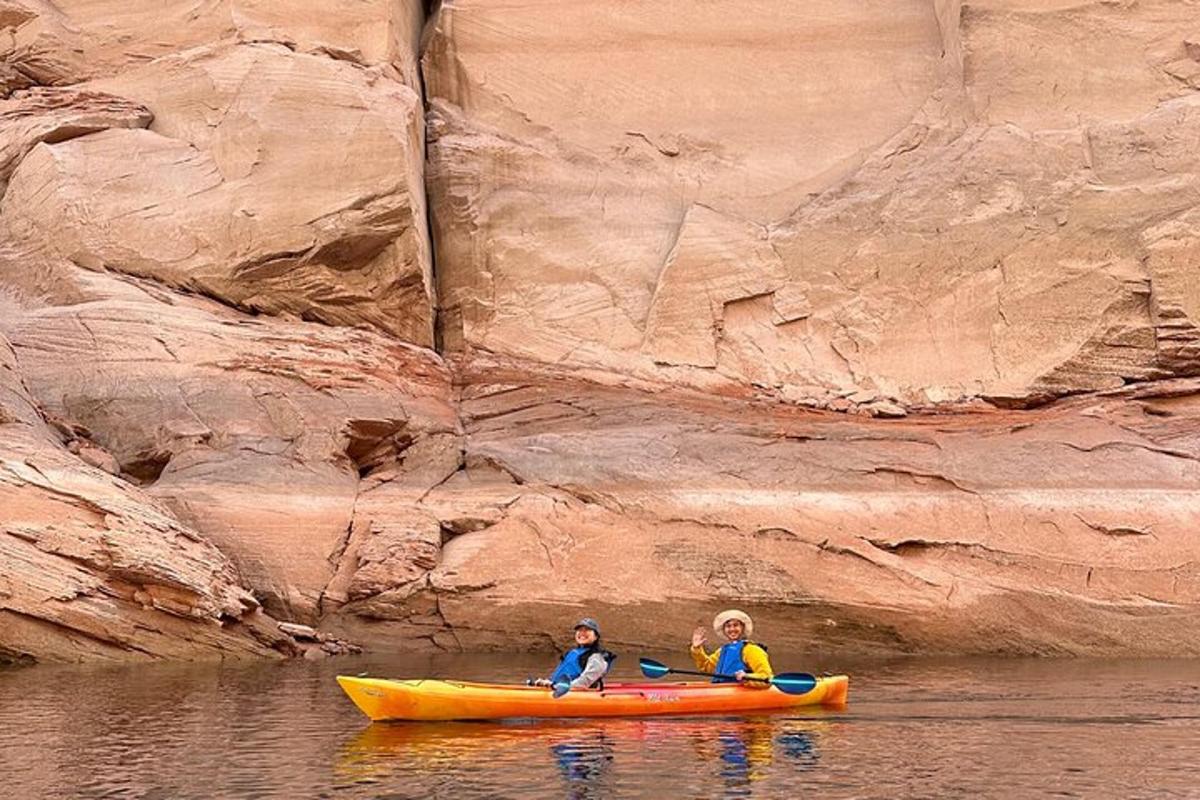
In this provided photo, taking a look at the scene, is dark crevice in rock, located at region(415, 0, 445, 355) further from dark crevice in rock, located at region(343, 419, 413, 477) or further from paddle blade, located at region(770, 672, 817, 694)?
paddle blade, located at region(770, 672, 817, 694)

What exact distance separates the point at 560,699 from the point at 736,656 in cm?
200

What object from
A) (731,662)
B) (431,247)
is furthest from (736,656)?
(431,247)

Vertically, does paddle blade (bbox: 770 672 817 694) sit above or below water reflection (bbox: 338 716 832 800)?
above

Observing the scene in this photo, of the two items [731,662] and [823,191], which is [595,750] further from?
[823,191]

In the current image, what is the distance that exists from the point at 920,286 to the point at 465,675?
10126mm

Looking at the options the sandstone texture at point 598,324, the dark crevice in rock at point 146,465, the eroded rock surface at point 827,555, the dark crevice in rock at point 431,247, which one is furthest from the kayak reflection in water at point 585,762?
the dark crevice in rock at point 431,247

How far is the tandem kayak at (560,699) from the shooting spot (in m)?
13.3

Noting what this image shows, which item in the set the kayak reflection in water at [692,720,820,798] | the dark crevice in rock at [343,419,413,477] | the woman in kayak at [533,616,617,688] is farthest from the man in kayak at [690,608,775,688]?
the dark crevice in rock at [343,419,413,477]

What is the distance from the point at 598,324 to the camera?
2425 centimetres

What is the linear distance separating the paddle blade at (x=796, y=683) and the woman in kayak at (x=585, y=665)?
1.49m

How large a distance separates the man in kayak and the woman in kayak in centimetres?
122

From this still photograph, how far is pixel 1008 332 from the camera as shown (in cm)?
2322

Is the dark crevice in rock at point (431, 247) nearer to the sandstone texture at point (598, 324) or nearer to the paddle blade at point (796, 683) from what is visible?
the sandstone texture at point (598, 324)

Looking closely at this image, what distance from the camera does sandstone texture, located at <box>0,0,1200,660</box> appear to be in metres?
19.0
